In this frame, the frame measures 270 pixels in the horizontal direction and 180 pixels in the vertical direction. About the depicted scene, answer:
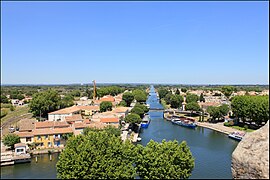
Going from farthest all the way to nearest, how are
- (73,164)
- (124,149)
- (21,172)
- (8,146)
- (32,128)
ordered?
(32,128) → (8,146) → (21,172) → (124,149) → (73,164)

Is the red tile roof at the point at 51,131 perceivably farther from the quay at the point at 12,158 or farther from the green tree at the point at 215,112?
the green tree at the point at 215,112

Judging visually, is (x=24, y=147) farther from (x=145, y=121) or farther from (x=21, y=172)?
(x=145, y=121)

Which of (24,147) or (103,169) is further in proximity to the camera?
(24,147)

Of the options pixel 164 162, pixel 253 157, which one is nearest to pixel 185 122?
pixel 164 162

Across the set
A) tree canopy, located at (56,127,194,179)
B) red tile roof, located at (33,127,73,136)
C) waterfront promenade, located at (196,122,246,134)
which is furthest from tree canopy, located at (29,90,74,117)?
tree canopy, located at (56,127,194,179)

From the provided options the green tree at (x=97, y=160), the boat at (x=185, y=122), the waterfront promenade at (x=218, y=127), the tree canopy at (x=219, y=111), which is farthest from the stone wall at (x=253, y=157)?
the tree canopy at (x=219, y=111)

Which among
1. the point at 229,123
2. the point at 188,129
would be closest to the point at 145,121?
the point at 188,129

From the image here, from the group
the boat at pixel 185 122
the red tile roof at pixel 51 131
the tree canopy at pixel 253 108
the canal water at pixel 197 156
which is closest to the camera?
the canal water at pixel 197 156
